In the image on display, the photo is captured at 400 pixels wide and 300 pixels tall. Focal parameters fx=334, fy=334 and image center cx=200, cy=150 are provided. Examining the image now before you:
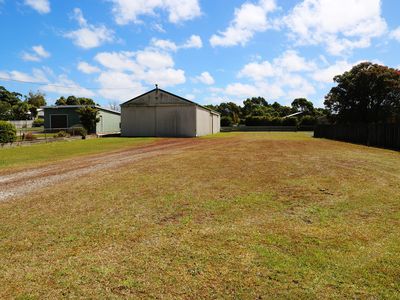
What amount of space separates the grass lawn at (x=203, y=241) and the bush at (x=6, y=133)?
13.9 meters

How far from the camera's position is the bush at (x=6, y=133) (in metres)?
19.2

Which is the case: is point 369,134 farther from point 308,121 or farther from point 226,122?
point 226,122

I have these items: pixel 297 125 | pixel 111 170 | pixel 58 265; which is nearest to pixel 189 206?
pixel 58 265

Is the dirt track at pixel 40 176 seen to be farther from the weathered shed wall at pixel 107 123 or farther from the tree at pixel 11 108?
the tree at pixel 11 108

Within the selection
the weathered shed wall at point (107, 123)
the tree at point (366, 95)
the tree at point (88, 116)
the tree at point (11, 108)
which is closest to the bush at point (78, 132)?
the tree at point (88, 116)

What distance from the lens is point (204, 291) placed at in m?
3.19

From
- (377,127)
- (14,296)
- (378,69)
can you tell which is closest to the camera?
(14,296)

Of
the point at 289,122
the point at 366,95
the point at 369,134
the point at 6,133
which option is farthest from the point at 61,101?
the point at 369,134

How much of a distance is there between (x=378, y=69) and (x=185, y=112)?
764 inches

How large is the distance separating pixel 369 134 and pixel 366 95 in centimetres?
1017

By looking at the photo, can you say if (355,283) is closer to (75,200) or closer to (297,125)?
(75,200)

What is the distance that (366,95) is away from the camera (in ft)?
108

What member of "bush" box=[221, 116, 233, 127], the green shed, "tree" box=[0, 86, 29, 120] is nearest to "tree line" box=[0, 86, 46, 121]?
"tree" box=[0, 86, 29, 120]

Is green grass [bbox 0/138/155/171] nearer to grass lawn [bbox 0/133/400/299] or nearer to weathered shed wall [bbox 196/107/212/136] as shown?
grass lawn [bbox 0/133/400/299]
